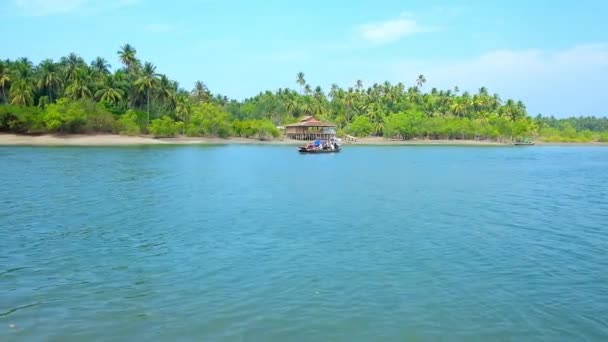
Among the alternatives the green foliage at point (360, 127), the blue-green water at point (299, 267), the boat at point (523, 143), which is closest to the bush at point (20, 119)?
the blue-green water at point (299, 267)

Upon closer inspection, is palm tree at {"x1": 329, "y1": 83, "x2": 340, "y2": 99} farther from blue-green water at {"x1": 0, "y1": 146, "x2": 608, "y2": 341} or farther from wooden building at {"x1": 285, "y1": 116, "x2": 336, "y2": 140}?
blue-green water at {"x1": 0, "y1": 146, "x2": 608, "y2": 341}

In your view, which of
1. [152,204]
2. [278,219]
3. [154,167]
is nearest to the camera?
[278,219]

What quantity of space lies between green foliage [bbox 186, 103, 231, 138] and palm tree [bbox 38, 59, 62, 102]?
27.6m

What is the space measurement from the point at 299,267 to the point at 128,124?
312 ft

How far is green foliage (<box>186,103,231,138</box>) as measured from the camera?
388 ft

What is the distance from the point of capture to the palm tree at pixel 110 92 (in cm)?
10700

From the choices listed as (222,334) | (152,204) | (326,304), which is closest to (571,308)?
(326,304)

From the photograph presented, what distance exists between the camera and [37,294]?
1171 cm

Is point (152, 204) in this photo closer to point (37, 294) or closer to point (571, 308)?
point (37, 294)

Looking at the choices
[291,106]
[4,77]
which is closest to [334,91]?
[291,106]

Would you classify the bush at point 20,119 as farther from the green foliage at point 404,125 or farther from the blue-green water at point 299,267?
the green foliage at point 404,125

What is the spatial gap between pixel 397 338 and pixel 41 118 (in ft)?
316

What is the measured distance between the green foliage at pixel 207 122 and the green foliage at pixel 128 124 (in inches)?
589

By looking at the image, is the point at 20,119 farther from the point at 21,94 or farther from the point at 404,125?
the point at 404,125
